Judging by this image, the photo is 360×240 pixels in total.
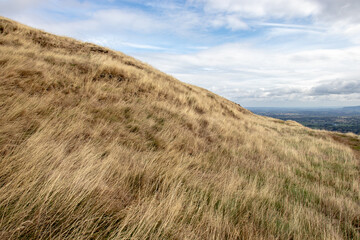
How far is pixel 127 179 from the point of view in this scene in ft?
8.69

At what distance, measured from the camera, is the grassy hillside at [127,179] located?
182 cm

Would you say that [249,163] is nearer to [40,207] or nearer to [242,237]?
[242,237]

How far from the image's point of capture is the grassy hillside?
1.82 m

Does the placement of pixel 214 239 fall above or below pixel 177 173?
below

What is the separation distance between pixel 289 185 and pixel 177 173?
286 centimetres

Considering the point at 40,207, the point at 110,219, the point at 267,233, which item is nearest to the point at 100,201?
the point at 110,219

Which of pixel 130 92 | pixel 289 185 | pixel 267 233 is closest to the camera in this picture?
pixel 267 233

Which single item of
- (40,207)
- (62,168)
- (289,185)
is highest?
(62,168)

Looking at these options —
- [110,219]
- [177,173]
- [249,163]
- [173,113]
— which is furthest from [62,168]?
[173,113]

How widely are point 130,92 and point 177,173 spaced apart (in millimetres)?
5263

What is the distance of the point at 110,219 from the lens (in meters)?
1.86

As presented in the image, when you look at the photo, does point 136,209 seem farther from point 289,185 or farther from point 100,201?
point 289,185

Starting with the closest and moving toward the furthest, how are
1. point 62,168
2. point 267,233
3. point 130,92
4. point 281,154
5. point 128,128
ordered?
1. point 267,233
2. point 62,168
3. point 128,128
4. point 281,154
5. point 130,92

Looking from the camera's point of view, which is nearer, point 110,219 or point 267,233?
point 110,219
